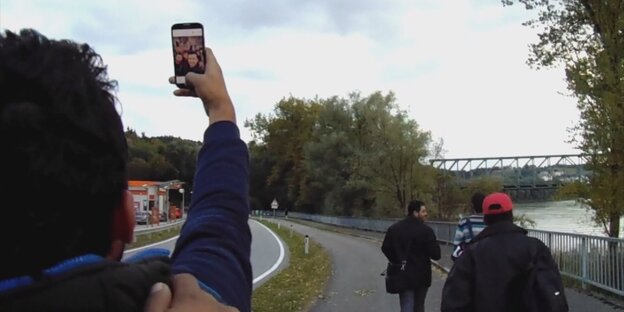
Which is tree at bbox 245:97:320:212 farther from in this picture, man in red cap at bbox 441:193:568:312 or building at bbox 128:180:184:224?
man in red cap at bbox 441:193:568:312

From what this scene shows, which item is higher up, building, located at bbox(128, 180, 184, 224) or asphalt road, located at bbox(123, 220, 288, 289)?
building, located at bbox(128, 180, 184, 224)

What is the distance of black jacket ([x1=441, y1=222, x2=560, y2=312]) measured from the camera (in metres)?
5.41

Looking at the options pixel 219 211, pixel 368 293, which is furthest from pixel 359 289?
pixel 219 211

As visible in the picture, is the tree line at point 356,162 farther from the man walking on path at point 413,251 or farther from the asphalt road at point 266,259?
the man walking on path at point 413,251

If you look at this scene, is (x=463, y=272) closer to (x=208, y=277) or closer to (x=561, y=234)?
(x=208, y=277)

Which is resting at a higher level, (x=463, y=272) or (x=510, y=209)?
(x=510, y=209)

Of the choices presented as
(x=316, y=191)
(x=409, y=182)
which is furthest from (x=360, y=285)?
(x=316, y=191)

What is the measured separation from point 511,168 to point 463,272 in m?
59.8

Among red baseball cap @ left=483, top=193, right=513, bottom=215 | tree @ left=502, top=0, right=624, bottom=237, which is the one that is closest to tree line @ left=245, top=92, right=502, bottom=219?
tree @ left=502, top=0, right=624, bottom=237

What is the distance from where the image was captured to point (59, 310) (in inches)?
43.1

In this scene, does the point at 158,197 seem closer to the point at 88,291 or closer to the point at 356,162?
the point at 356,162

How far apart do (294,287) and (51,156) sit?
17755mm

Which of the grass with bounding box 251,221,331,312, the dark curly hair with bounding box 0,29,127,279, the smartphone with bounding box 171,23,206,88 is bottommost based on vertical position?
the grass with bounding box 251,221,331,312

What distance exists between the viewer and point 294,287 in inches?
733
